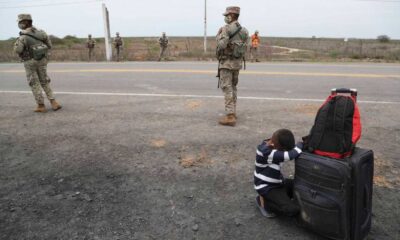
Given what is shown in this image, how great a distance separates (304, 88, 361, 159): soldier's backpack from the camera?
2822 mm

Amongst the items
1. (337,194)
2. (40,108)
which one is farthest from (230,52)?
(40,108)

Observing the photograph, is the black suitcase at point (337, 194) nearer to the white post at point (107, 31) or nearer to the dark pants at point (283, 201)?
the dark pants at point (283, 201)

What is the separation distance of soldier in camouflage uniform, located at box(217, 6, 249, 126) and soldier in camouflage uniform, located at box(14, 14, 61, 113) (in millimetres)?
3593

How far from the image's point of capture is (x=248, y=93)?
8.62 m

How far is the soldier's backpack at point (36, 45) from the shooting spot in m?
6.59

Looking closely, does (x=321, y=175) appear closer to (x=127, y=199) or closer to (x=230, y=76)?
(x=127, y=199)

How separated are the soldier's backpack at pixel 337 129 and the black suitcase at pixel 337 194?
88 millimetres

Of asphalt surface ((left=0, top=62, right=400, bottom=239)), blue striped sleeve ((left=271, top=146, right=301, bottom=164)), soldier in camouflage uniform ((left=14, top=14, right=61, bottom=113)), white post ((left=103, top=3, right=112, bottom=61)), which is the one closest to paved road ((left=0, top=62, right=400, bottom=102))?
asphalt surface ((left=0, top=62, right=400, bottom=239))

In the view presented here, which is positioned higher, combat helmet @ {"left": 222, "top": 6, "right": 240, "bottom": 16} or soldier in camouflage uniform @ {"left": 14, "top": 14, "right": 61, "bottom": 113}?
combat helmet @ {"left": 222, "top": 6, "right": 240, "bottom": 16}

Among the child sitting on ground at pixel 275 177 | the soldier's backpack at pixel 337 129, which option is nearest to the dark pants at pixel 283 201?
the child sitting on ground at pixel 275 177

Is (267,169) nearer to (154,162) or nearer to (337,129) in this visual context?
(337,129)

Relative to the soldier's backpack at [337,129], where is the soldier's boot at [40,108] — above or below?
below

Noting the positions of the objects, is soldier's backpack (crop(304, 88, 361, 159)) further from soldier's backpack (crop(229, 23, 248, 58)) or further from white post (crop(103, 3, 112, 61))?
white post (crop(103, 3, 112, 61))

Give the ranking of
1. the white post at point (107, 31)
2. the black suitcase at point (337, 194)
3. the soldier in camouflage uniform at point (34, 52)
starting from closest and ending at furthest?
the black suitcase at point (337, 194)
the soldier in camouflage uniform at point (34, 52)
the white post at point (107, 31)
